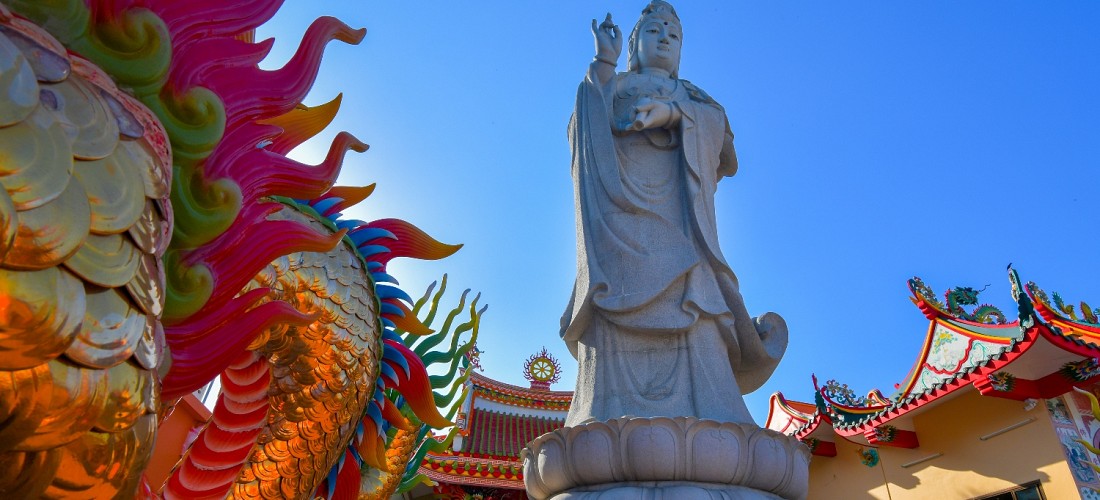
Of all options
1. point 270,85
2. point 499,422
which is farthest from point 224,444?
point 499,422

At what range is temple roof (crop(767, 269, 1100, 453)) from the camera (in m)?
5.89

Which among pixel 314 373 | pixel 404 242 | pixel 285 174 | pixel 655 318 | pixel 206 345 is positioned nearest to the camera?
pixel 206 345

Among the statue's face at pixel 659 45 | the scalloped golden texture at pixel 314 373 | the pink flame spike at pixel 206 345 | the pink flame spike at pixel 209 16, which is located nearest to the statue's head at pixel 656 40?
the statue's face at pixel 659 45

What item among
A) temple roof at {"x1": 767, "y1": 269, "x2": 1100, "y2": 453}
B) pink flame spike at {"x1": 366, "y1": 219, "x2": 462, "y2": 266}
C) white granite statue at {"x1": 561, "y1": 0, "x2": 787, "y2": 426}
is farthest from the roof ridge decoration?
pink flame spike at {"x1": 366, "y1": 219, "x2": 462, "y2": 266}

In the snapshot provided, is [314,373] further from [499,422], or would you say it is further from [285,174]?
[499,422]

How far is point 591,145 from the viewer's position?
164 inches

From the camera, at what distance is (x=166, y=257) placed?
1.23 meters

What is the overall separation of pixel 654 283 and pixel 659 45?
1.84m

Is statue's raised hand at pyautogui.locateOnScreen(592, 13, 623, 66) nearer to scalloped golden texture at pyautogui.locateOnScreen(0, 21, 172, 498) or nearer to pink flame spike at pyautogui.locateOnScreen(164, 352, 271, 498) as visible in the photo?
pink flame spike at pyautogui.locateOnScreen(164, 352, 271, 498)

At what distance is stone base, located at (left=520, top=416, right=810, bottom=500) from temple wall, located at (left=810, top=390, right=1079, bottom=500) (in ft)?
15.6

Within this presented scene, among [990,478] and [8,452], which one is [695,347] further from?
[990,478]

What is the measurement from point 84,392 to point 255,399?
127 centimetres

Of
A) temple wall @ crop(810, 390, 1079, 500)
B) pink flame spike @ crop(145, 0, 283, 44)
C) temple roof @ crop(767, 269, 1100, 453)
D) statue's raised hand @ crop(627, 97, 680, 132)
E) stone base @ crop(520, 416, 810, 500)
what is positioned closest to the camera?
pink flame spike @ crop(145, 0, 283, 44)

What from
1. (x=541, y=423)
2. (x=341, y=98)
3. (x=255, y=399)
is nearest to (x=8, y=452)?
(x=341, y=98)
